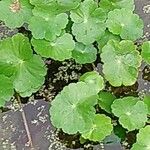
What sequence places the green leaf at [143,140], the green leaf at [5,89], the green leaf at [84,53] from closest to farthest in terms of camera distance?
the green leaf at [143,140] < the green leaf at [5,89] < the green leaf at [84,53]

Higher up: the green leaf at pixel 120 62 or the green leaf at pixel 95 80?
the green leaf at pixel 120 62

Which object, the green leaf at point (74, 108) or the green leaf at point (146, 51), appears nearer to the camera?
the green leaf at point (74, 108)

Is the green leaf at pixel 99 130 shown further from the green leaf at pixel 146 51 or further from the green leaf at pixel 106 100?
the green leaf at pixel 146 51

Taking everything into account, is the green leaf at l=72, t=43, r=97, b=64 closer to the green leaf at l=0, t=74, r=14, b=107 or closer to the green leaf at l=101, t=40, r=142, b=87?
the green leaf at l=101, t=40, r=142, b=87

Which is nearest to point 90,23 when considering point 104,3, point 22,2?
point 104,3

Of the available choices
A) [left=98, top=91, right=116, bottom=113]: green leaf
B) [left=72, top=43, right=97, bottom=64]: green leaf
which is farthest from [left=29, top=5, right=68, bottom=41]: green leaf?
[left=98, top=91, right=116, bottom=113]: green leaf

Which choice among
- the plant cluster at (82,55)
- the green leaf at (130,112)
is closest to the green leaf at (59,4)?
the plant cluster at (82,55)

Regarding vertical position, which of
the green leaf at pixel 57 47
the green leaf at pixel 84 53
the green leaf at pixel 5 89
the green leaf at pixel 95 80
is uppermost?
the green leaf at pixel 57 47
